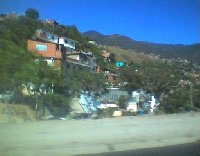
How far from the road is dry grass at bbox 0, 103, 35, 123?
103 inches

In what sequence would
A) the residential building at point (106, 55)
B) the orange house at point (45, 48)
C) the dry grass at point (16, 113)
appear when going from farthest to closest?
the residential building at point (106, 55) < the dry grass at point (16, 113) < the orange house at point (45, 48)

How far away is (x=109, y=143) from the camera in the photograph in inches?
303

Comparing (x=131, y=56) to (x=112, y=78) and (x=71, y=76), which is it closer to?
(x=112, y=78)

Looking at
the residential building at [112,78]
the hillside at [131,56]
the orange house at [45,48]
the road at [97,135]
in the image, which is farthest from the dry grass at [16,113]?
the hillside at [131,56]

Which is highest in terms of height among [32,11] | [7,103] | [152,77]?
[32,11]

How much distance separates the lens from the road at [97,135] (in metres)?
6.97

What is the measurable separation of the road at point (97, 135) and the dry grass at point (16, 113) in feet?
8.60

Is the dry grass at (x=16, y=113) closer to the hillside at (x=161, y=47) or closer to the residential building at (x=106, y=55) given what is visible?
the hillside at (x=161, y=47)

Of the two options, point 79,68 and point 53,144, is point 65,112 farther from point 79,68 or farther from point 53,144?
point 53,144

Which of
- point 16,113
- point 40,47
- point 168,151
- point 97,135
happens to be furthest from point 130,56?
point 168,151

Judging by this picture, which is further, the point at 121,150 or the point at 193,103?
the point at 193,103

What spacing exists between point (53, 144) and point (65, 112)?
509 cm

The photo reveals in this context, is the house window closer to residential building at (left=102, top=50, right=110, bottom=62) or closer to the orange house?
the orange house

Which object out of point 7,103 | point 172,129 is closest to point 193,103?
point 172,129
